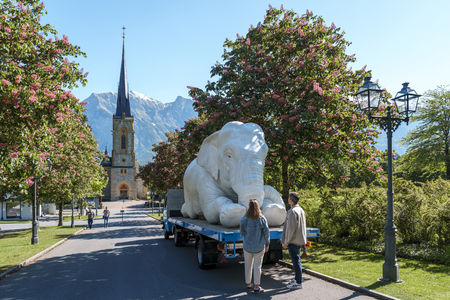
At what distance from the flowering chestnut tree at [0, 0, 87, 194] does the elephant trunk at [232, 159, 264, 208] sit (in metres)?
4.51

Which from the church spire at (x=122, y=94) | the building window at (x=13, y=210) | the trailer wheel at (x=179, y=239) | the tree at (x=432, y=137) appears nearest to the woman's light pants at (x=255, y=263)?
the trailer wheel at (x=179, y=239)

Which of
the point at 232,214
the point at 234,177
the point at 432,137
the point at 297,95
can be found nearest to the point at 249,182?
the point at 234,177

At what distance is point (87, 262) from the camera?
10578 millimetres

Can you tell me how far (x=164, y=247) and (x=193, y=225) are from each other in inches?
206

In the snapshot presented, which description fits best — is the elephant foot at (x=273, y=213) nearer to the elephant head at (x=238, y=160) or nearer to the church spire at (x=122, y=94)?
the elephant head at (x=238, y=160)

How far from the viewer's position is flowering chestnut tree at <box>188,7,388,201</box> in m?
11.0

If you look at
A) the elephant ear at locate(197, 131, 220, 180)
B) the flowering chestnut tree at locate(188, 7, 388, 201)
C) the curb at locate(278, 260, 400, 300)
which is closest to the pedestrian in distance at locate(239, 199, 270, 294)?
the curb at locate(278, 260, 400, 300)

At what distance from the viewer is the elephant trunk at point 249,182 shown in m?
7.96

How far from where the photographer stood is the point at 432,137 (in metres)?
29.3

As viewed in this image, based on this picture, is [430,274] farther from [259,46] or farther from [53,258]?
[53,258]

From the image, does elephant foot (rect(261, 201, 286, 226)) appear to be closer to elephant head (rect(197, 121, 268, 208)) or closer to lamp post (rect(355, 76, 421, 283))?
elephant head (rect(197, 121, 268, 208))

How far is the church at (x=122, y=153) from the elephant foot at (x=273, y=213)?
83.5 meters

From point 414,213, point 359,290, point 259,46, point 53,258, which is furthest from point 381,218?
point 53,258

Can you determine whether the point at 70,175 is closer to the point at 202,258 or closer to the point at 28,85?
the point at 28,85
